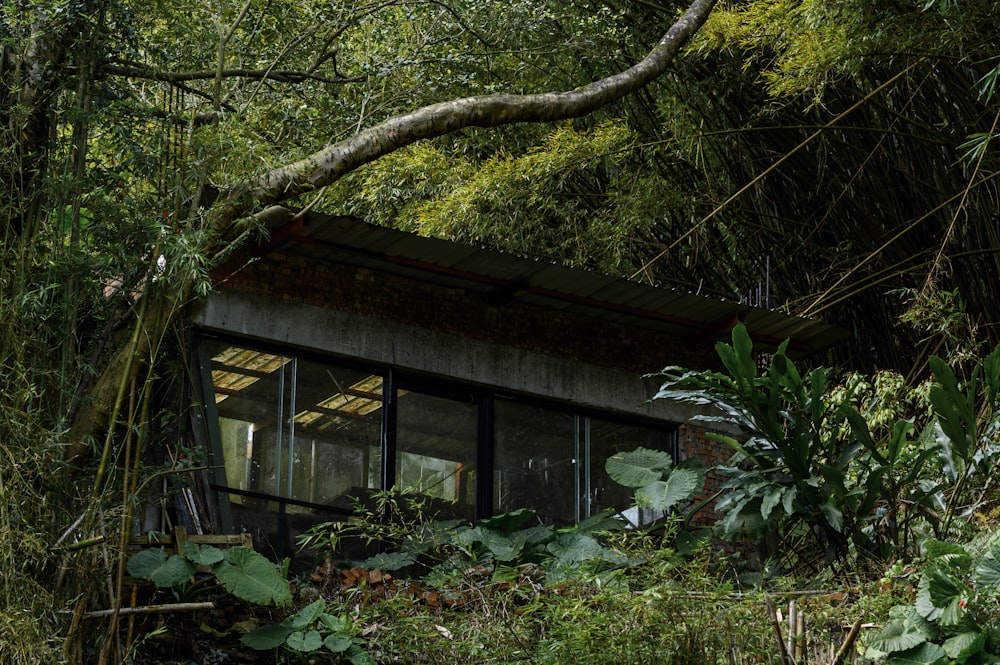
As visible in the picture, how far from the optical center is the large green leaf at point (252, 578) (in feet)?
23.8

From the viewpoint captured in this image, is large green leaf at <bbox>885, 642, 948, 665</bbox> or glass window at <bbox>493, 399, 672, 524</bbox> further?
glass window at <bbox>493, 399, 672, 524</bbox>

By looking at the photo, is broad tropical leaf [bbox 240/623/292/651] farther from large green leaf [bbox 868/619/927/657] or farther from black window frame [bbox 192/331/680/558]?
large green leaf [bbox 868/619/927/657]

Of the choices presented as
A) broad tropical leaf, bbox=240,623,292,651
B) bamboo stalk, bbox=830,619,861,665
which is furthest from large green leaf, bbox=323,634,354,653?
bamboo stalk, bbox=830,619,861,665

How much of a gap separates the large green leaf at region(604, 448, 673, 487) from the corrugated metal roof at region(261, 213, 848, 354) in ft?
3.95

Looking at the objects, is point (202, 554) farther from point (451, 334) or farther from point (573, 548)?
point (451, 334)

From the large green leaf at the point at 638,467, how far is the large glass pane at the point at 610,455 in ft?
2.13

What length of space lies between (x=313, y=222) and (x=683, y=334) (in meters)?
3.62

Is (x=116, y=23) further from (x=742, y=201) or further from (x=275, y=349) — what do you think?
(x=742, y=201)

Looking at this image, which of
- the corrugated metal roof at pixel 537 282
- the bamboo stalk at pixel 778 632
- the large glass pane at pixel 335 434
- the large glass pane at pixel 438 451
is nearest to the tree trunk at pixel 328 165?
the corrugated metal roof at pixel 537 282

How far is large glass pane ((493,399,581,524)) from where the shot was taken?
9.75 meters

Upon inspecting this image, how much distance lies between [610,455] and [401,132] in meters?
3.72

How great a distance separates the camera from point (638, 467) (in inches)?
372

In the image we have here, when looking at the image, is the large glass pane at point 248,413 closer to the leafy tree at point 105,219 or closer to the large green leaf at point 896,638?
the leafy tree at point 105,219

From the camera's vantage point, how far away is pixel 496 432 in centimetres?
981
